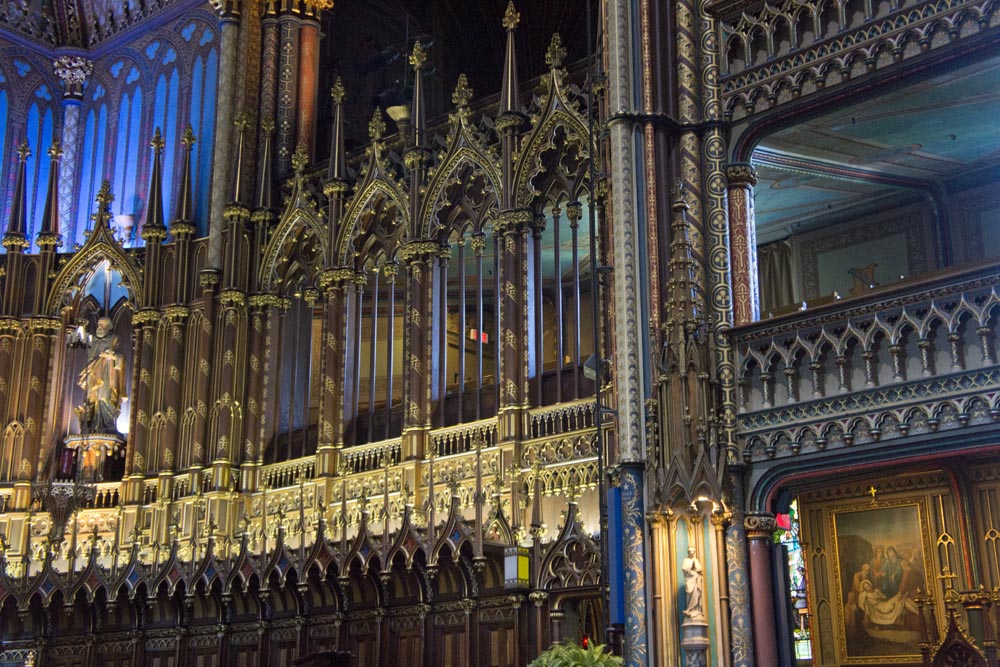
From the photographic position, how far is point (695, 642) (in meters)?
17.4

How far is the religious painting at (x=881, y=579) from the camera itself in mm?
22797

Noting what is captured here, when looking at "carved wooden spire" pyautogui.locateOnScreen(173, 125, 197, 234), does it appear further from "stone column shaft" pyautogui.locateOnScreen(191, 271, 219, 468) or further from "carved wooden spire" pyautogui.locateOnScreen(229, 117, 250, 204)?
"stone column shaft" pyautogui.locateOnScreen(191, 271, 219, 468)

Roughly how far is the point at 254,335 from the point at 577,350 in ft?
31.5

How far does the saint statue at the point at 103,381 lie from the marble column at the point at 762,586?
18086 mm

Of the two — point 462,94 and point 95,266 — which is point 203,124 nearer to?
point 95,266

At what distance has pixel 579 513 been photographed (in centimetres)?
2114

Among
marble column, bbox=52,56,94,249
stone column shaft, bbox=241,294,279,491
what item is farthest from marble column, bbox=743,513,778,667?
marble column, bbox=52,56,94,249

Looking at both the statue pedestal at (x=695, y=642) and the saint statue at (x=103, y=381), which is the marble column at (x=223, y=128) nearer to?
the saint statue at (x=103, y=381)

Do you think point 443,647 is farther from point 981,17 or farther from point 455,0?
point 455,0

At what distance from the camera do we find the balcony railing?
53.7ft

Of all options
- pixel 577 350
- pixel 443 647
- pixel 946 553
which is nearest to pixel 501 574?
pixel 443 647

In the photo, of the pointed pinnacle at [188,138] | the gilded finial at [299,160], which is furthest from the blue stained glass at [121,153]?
the gilded finial at [299,160]

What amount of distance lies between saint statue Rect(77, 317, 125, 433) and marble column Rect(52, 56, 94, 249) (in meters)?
4.98

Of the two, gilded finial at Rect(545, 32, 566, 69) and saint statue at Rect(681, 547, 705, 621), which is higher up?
gilded finial at Rect(545, 32, 566, 69)
